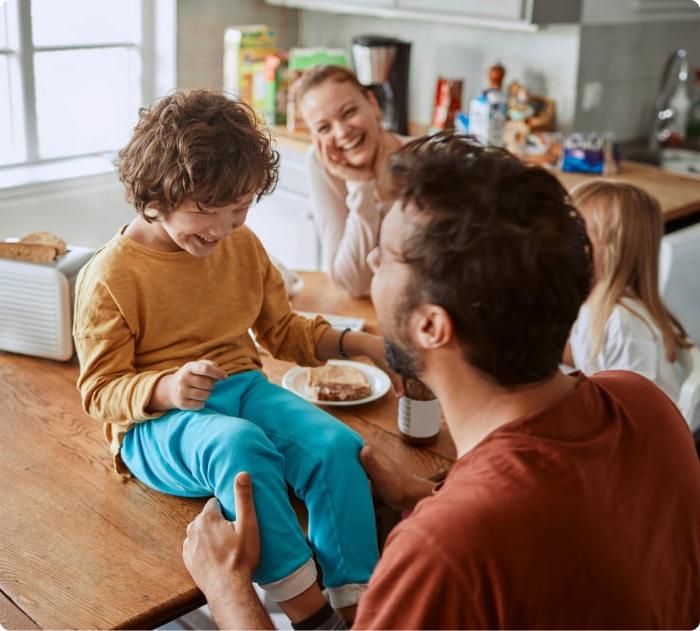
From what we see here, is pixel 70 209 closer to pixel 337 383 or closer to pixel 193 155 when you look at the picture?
pixel 337 383

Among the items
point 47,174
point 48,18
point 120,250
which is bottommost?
point 47,174

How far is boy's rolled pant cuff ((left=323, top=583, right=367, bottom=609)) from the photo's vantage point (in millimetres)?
1340

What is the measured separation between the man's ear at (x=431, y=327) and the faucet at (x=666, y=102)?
9.27ft

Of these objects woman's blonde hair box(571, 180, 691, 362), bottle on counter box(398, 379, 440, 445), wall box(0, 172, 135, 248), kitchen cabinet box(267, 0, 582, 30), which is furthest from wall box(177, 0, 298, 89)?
bottle on counter box(398, 379, 440, 445)

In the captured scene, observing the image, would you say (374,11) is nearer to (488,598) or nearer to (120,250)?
(120,250)

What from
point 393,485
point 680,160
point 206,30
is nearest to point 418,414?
point 393,485

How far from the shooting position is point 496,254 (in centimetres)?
99

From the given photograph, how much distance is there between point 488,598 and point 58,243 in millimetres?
1308

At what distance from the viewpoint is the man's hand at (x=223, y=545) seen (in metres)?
1.21

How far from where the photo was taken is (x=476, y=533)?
36.2 inches

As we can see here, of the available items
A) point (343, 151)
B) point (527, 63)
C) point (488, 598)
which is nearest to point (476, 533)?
point (488, 598)

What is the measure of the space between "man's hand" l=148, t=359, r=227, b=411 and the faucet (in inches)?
108

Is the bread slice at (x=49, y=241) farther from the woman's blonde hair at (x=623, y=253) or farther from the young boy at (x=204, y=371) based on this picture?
the woman's blonde hair at (x=623, y=253)

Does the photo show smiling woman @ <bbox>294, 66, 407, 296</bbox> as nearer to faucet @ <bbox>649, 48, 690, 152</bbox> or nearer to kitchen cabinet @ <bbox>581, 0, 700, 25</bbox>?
kitchen cabinet @ <bbox>581, 0, 700, 25</bbox>
